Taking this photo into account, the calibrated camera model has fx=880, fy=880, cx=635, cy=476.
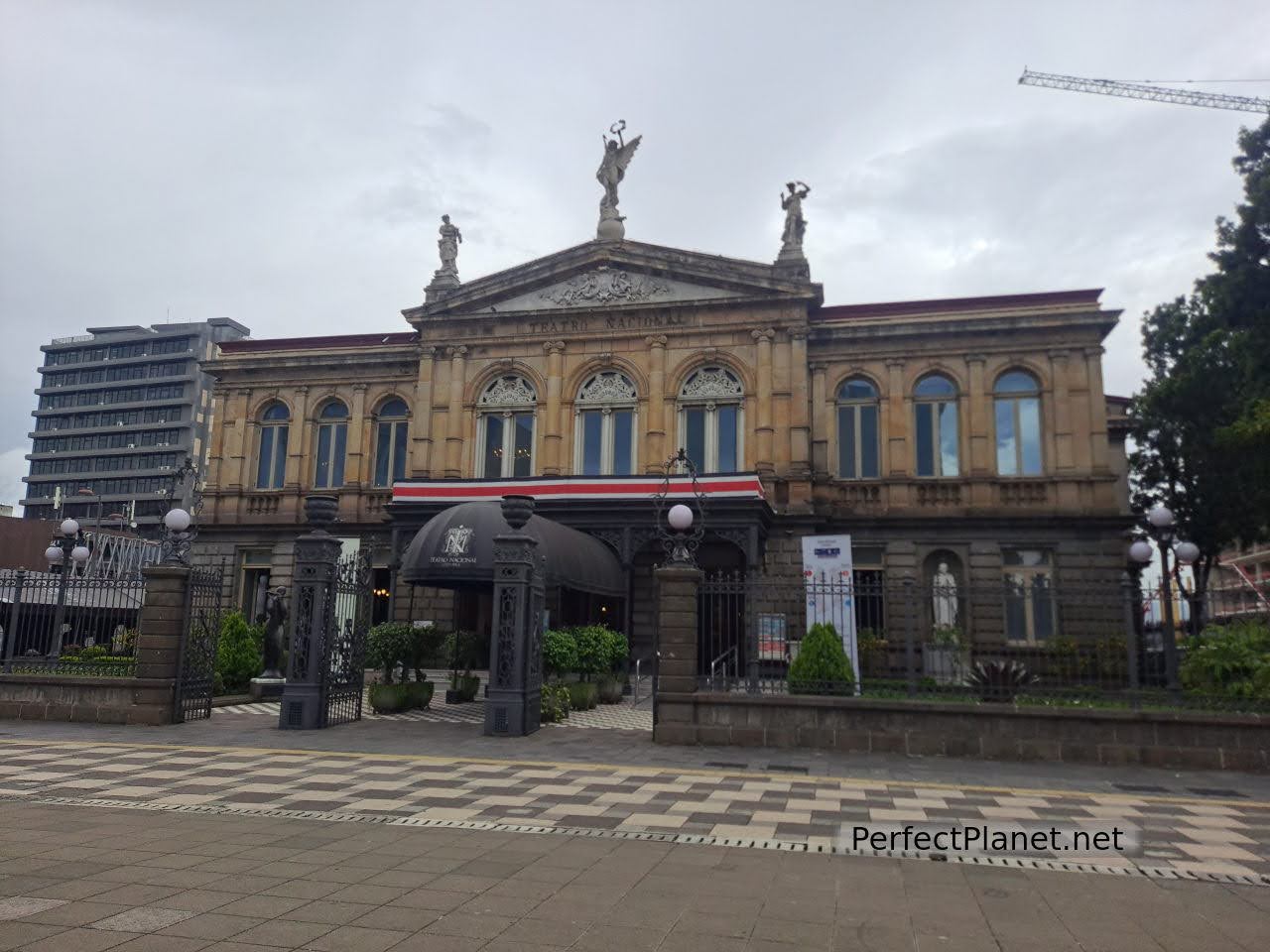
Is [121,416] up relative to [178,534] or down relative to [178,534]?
up

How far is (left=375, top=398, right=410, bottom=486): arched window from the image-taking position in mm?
32438

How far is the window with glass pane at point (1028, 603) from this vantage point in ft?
85.5

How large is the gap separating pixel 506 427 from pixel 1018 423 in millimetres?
16768

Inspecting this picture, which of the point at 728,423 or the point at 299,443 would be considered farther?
the point at 299,443

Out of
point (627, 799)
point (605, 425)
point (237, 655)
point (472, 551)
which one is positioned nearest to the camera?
point (627, 799)

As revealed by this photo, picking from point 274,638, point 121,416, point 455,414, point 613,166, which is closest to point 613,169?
point 613,166

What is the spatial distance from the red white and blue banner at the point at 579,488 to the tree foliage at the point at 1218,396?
478 inches

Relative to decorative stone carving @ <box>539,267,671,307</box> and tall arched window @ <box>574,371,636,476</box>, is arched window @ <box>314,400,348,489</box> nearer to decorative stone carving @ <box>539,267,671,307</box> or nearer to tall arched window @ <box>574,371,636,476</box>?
decorative stone carving @ <box>539,267,671,307</box>

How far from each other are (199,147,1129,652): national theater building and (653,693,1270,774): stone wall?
10.3 metres

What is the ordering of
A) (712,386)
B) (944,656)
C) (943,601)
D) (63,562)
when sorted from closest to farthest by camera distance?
(944,656) < (63,562) < (943,601) < (712,386)

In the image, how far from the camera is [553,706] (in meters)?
17.0

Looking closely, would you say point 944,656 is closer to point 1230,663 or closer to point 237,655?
point 1230,663

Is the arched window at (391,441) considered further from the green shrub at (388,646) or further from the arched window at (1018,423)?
the arched window at (1018,423)

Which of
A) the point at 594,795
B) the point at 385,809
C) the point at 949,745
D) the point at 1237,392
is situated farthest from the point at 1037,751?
the point at 1237,392
